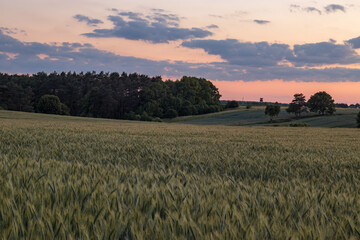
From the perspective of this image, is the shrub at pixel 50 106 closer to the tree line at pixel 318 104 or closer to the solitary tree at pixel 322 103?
the tree line at pixel 318 104

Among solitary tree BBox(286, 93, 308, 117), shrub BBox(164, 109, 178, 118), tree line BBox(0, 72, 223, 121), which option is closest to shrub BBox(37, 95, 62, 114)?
tree line BBox(0, 72, 223, 121)

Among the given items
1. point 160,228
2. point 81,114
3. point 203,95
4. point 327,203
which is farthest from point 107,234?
point 203,95

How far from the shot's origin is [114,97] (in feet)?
425

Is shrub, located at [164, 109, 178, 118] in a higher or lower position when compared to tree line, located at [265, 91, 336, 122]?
lower

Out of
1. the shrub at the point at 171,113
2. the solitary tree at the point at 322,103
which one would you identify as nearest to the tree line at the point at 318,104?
the solitary tree at the point at 322,103

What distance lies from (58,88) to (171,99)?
43168 mm

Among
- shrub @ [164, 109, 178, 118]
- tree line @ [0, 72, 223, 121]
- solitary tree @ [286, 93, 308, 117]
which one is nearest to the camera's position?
solitary tree @ [286, 93, 308, 117]

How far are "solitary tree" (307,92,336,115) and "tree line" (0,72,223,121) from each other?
42634 mm

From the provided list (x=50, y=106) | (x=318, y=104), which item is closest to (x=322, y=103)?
(x=318, y=104)

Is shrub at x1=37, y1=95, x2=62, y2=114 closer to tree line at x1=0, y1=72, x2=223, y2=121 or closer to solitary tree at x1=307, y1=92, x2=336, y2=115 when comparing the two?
tree line at x1=0, y1=72, x2=223, y2=121

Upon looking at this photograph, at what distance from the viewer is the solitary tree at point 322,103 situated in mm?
96875

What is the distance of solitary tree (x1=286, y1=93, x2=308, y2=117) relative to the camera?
96.2m

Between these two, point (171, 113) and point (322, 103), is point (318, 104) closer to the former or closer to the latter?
point (322, 103)

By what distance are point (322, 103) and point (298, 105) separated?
707cm
